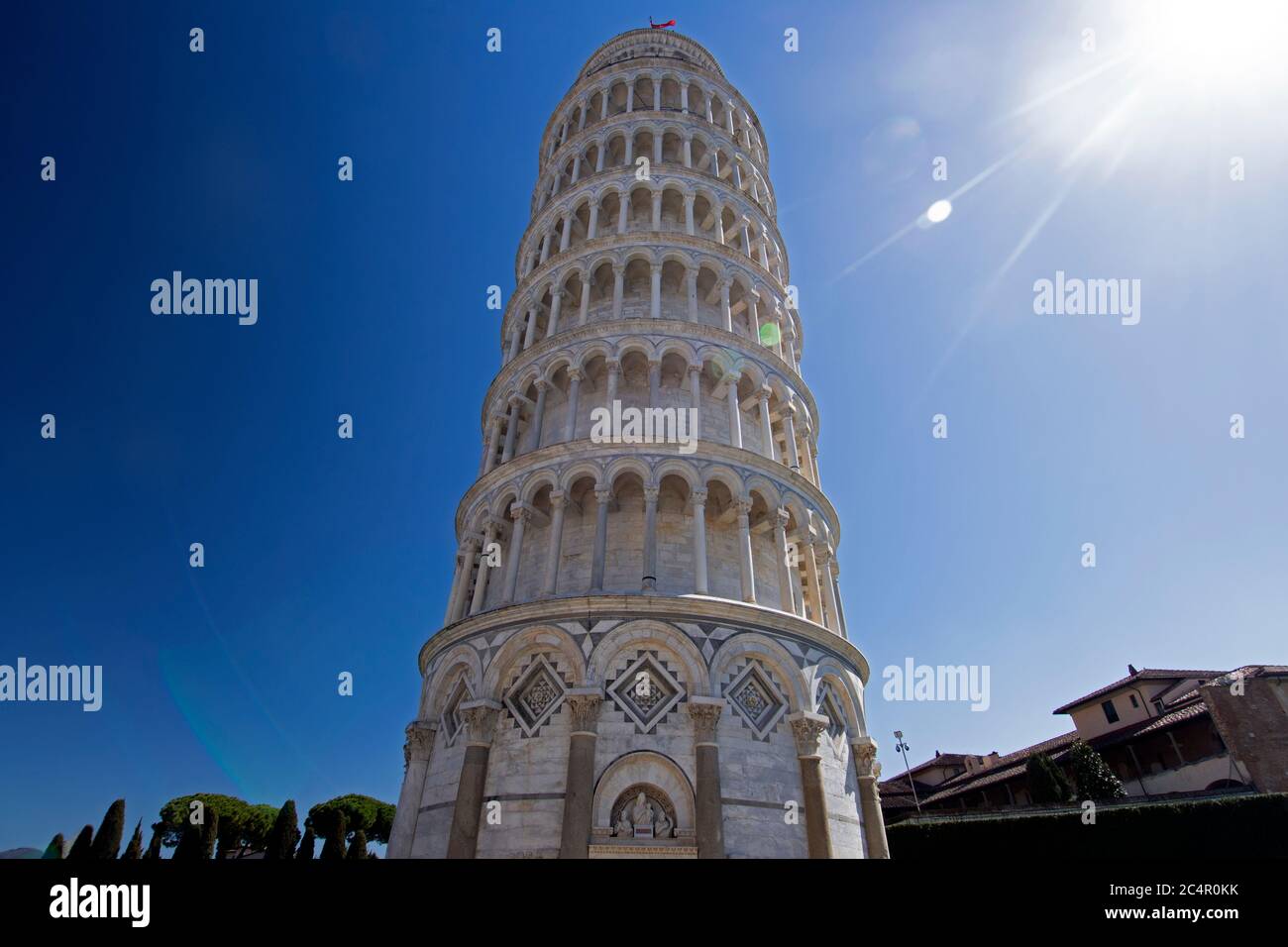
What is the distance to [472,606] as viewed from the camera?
18109mm

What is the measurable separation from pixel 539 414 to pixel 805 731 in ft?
37.5

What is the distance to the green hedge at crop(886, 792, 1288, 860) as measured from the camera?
23219 mm

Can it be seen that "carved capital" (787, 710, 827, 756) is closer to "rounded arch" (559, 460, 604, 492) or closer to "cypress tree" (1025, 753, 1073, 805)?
"rounded arch" (559, 460, 604, 492)

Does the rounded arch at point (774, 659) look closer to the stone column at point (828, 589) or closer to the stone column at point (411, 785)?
the stone column at point (828, 589)

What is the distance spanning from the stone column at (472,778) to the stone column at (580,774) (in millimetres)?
1888

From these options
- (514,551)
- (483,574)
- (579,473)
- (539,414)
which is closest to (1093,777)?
(579,473)

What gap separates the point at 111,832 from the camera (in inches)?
1560

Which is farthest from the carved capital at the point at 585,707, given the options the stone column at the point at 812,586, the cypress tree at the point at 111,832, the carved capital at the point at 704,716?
the cypress tree at the point at 111,832

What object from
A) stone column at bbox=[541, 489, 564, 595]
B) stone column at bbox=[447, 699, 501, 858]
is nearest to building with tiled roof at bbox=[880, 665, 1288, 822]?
stone column at bbox=[541, 489, 564, 595]

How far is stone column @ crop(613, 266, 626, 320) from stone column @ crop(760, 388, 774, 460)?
5.17 meters

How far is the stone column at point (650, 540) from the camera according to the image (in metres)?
15.6
